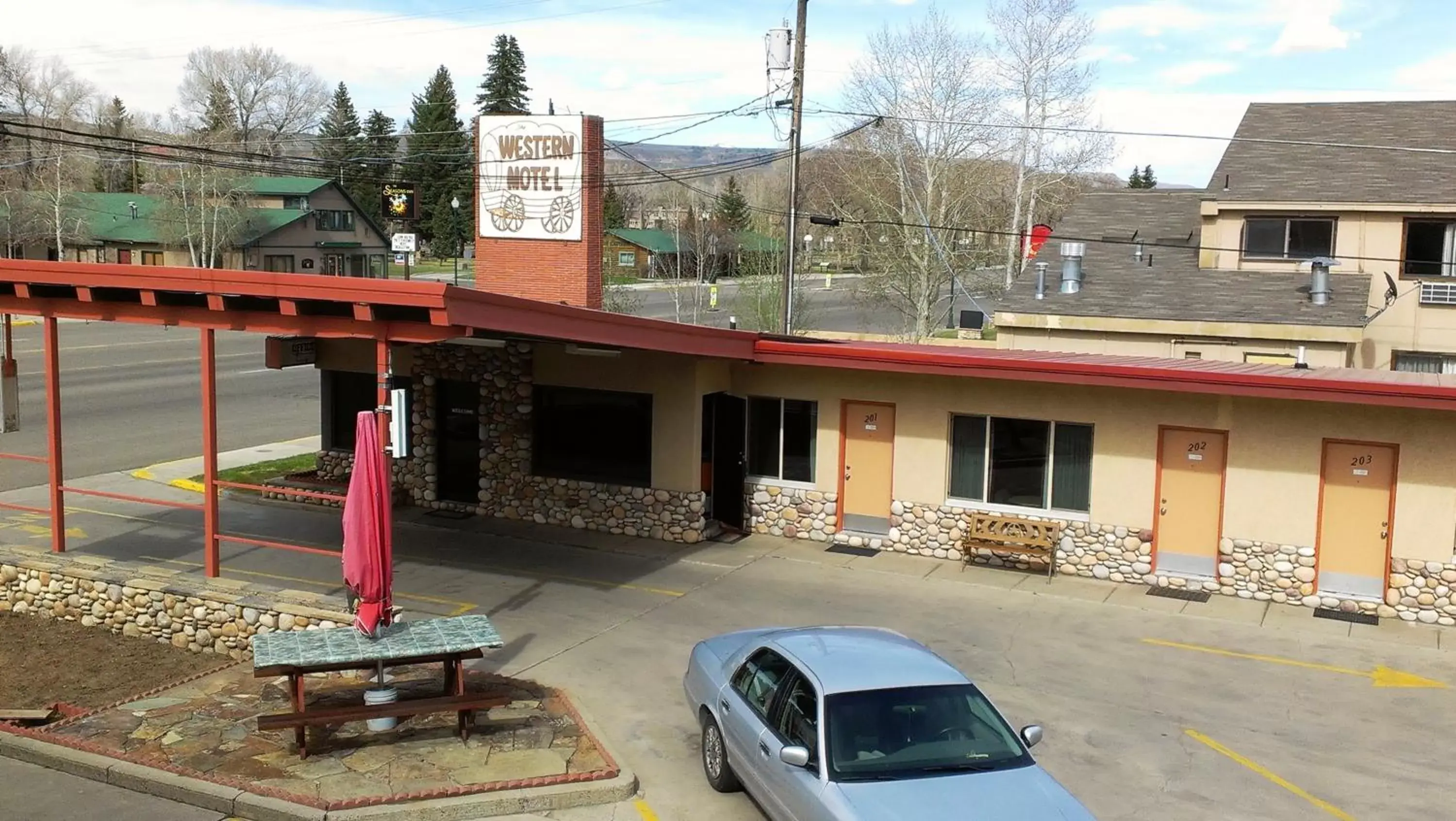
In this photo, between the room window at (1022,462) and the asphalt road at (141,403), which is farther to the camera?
the asphalt road at (141,403)

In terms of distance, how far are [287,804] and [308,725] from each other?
3.83 ft

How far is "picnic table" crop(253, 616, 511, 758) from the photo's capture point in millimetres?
9539

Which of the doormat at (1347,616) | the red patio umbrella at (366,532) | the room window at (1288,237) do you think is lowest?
the doormat at (1347,616)

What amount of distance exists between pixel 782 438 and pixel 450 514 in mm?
5506

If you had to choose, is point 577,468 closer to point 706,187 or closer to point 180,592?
point 180,592

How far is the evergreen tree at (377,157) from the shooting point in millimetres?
84750

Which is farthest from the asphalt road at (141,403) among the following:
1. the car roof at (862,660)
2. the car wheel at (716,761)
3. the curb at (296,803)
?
the car roof at (862,660)

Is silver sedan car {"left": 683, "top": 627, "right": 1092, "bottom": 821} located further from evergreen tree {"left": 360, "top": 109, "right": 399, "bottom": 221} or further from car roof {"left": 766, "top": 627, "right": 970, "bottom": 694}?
evergreen tree {"left": 360, "top": 109, "right": 399, "bottom": 221}

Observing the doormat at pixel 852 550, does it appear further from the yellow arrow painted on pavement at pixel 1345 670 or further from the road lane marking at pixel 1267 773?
the road lane marking at pixel 1267 773

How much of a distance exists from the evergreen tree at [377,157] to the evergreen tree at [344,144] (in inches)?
11.0

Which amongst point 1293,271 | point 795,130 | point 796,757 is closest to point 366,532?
point 796,757

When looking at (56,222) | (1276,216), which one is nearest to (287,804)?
(1276,216)

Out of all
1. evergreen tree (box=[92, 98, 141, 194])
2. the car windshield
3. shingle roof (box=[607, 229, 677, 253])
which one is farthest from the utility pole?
evergreen tree (box=[92, 98, 141, 194])

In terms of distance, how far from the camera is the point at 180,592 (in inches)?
514
